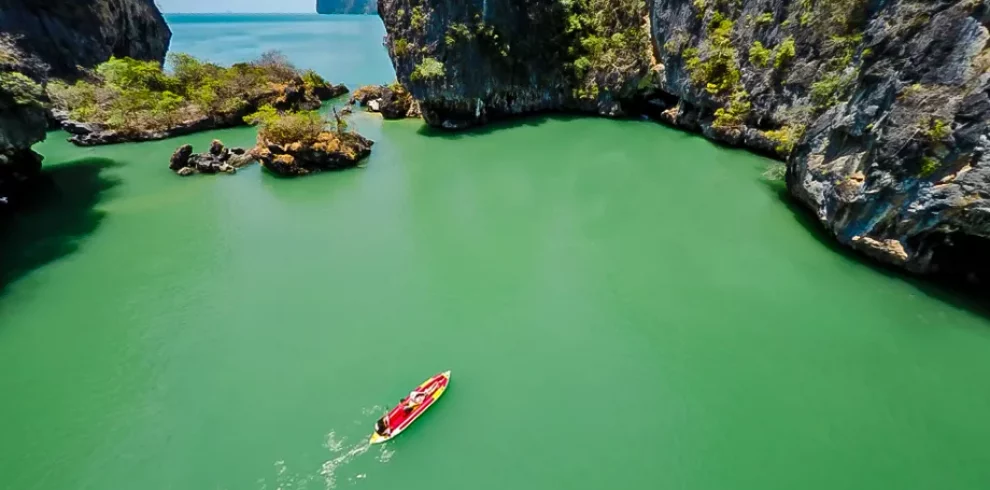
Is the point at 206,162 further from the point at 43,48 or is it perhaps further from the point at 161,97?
the point at 43,48

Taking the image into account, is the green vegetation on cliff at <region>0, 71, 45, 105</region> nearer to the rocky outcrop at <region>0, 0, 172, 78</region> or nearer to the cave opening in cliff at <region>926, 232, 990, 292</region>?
the rocky outcrop at <region>0, 0, 172, 78</region>

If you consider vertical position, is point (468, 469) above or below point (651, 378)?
below

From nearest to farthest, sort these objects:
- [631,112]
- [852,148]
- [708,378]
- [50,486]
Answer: [50,486] < [708,378] < [852,148] < [631,112]

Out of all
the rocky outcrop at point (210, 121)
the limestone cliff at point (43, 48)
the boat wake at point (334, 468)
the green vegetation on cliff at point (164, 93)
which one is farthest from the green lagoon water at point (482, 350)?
the green vegetation on cliff at point (164, 93)

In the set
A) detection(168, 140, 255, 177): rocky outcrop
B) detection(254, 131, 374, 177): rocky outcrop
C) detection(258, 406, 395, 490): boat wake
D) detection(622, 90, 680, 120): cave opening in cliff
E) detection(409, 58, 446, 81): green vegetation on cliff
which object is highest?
detection(409, 58, 446, 81): green vegetation on cliff

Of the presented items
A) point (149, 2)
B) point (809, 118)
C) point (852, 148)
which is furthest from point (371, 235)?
point (149, 2)

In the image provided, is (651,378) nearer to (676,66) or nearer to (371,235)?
(371,235)

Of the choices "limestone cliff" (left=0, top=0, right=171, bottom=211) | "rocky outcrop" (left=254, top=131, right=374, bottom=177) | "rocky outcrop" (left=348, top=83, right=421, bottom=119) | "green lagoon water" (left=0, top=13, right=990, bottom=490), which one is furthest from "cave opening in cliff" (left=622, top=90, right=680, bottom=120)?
"limestone cliff" (left=0, top=0, right=171, bottom=211)
